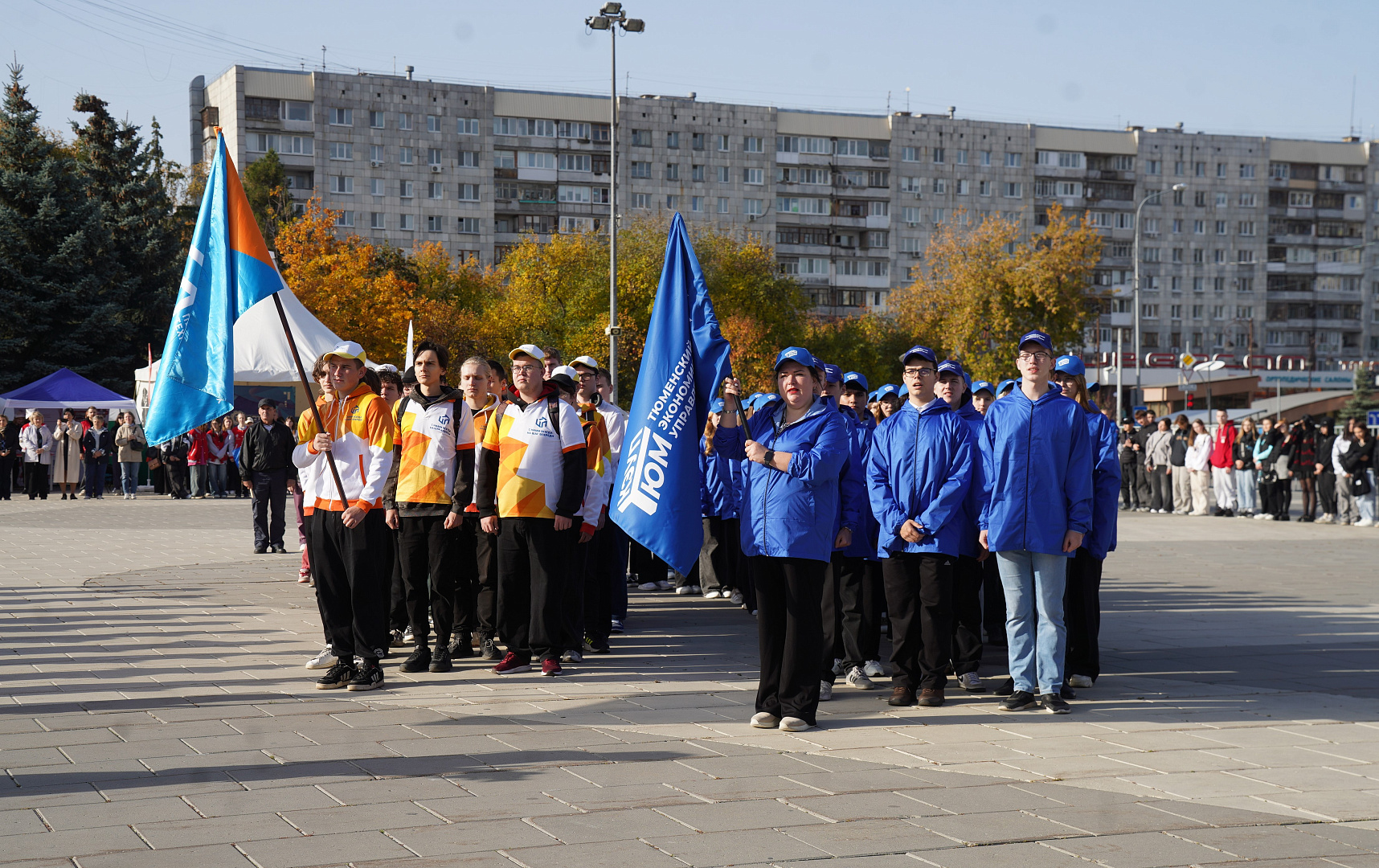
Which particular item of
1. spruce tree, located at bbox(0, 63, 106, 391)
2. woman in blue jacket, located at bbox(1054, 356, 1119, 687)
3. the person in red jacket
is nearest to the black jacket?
woman in blue jacket, located at bbox(1054, 356, 1119, 687)

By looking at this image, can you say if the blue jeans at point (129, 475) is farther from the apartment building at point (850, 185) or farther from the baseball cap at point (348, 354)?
the apartment building at point (850, 185)

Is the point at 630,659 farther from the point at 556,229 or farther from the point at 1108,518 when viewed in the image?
the point at 556,229

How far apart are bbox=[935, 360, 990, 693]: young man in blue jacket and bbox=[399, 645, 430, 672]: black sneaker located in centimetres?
339

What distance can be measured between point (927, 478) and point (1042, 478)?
688 millimetres

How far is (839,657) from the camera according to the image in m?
8.82

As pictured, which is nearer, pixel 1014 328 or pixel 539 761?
pixel 539 761

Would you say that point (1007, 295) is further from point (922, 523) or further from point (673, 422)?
point (673, 422)

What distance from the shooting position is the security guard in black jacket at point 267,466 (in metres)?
15.9

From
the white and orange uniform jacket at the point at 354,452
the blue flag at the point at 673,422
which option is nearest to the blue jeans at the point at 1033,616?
the blue flag at the point at 673,422

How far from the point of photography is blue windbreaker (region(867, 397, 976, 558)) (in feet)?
25.1

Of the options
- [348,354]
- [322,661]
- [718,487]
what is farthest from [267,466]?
[348,354]

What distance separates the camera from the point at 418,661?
28.3 feet

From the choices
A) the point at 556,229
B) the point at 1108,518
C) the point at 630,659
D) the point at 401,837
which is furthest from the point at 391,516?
the point at 556,229

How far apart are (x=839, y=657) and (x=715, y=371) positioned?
Result: 2.31 m
